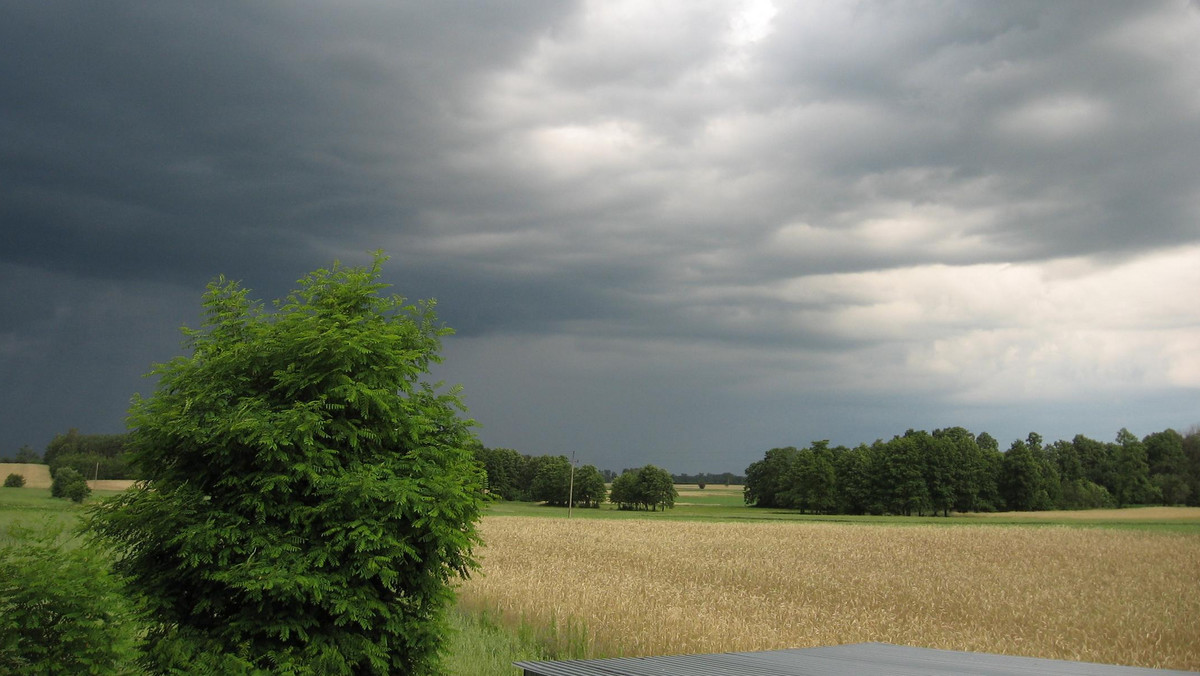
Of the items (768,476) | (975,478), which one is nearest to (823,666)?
(975,478)

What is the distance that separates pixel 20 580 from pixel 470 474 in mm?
4808

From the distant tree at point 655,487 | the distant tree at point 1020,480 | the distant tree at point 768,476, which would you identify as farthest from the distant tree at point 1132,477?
the distant tree at point 655,487

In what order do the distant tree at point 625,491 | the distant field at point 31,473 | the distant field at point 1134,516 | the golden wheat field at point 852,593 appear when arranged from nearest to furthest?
the golden wheat field at point 852,593, the distant field at point 1134,516, the distant field at point 31,473, the distant tree at point 625,491

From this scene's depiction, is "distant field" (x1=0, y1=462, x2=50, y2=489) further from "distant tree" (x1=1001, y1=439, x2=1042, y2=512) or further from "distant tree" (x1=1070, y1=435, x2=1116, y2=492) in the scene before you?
"distant tree" (x1=1070, y1=435, x2=1116, y2=492)

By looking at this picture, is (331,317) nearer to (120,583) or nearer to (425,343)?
(425,343)

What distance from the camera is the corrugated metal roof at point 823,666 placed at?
799cm

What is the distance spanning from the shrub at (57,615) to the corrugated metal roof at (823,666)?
12.6 feet

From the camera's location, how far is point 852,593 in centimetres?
2523

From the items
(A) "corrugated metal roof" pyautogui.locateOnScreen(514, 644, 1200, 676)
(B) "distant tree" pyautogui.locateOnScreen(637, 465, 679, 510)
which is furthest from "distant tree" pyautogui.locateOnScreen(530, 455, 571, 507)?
(A) "corrugated metal roof" pyautogui.locateOnScreen(514, 644, 1200, 676)

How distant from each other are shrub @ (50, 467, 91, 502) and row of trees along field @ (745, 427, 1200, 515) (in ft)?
282

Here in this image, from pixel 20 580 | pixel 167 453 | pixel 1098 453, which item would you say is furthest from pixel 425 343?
pixel 1098 453

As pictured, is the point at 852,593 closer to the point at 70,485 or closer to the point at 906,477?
the point at 70,485

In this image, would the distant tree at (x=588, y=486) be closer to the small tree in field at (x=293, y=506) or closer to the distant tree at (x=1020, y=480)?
the distant tree at (x=1020, y=480)

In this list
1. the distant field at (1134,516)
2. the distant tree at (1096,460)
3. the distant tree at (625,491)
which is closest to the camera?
the distant field at (1134,516)
